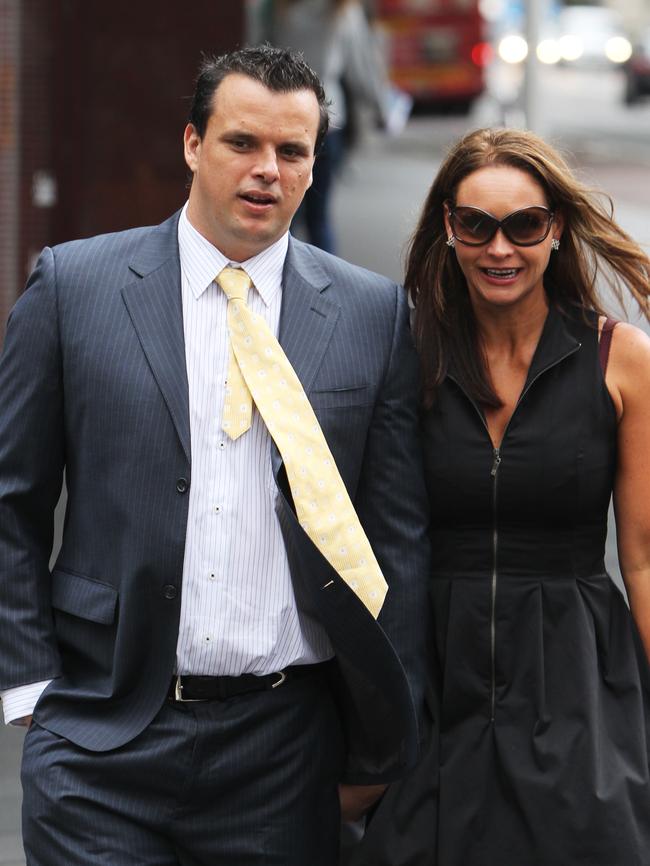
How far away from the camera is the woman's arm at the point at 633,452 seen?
11.9 ft

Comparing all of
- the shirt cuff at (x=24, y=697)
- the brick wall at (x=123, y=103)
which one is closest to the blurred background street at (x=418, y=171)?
the brick wall at (x=123, y=103)

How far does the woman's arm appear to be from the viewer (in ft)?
11.9

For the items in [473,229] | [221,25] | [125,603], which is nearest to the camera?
[125,603]

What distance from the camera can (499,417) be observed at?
144 inches

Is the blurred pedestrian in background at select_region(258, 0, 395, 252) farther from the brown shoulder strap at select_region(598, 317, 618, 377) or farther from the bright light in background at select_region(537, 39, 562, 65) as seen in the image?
the bright light in background at select_region(537, 39, 562, 65)

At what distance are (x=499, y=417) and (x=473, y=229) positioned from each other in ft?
1.28

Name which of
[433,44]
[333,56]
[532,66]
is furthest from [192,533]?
[433,44]

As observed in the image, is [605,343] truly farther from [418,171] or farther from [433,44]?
[433,44]

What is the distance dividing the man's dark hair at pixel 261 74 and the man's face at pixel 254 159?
14 mm

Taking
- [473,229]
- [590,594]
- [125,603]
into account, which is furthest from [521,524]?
[125,603]

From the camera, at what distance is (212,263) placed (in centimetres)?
335

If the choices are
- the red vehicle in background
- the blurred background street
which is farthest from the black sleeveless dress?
the red vehicle in background

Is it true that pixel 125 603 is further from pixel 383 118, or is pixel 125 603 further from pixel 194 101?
pixel 383 118

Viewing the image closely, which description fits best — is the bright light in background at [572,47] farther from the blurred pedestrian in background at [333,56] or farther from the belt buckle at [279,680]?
the belt buckle at [279,680]
